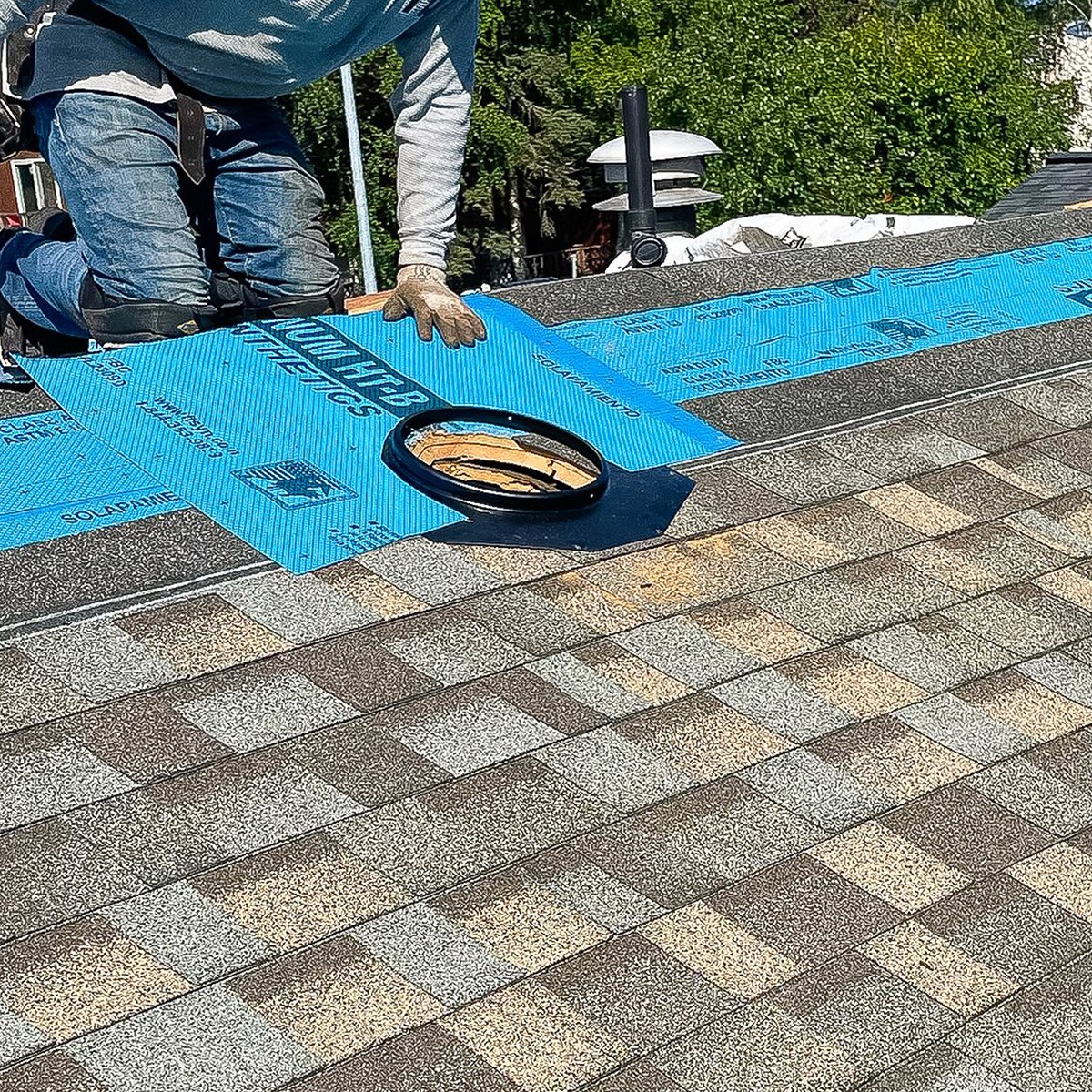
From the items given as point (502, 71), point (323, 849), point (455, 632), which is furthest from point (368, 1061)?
point (502, 71)

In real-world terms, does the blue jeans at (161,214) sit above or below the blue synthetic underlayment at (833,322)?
above

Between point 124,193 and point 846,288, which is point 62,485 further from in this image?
point 846,288

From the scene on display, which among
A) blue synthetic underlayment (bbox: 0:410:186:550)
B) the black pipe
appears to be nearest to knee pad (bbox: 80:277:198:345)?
blue synthetic underlayment (bbox: 0:410:186:550)

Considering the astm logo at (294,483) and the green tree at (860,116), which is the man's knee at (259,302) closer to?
the astm logo at (294,483)

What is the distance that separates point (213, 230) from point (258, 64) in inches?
37.3

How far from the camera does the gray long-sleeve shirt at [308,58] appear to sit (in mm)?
5617

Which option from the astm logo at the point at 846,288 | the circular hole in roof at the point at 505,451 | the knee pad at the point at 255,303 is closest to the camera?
the circular hole in roof at the point at 505,451

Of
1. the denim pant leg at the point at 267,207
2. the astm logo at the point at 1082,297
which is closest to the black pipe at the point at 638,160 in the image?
the astm logo at the point at 1082,297

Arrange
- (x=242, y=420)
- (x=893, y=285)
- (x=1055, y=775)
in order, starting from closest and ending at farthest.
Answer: (x=1055, y=775) → (x=242, y=420) → (x=893, y=285)

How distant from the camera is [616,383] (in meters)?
5.77

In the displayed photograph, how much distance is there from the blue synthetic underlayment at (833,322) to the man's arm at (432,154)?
24.6 inches

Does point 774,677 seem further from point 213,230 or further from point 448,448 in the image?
point 213,230

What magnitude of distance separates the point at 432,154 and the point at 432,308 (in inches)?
26.6

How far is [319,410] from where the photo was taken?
526cm
